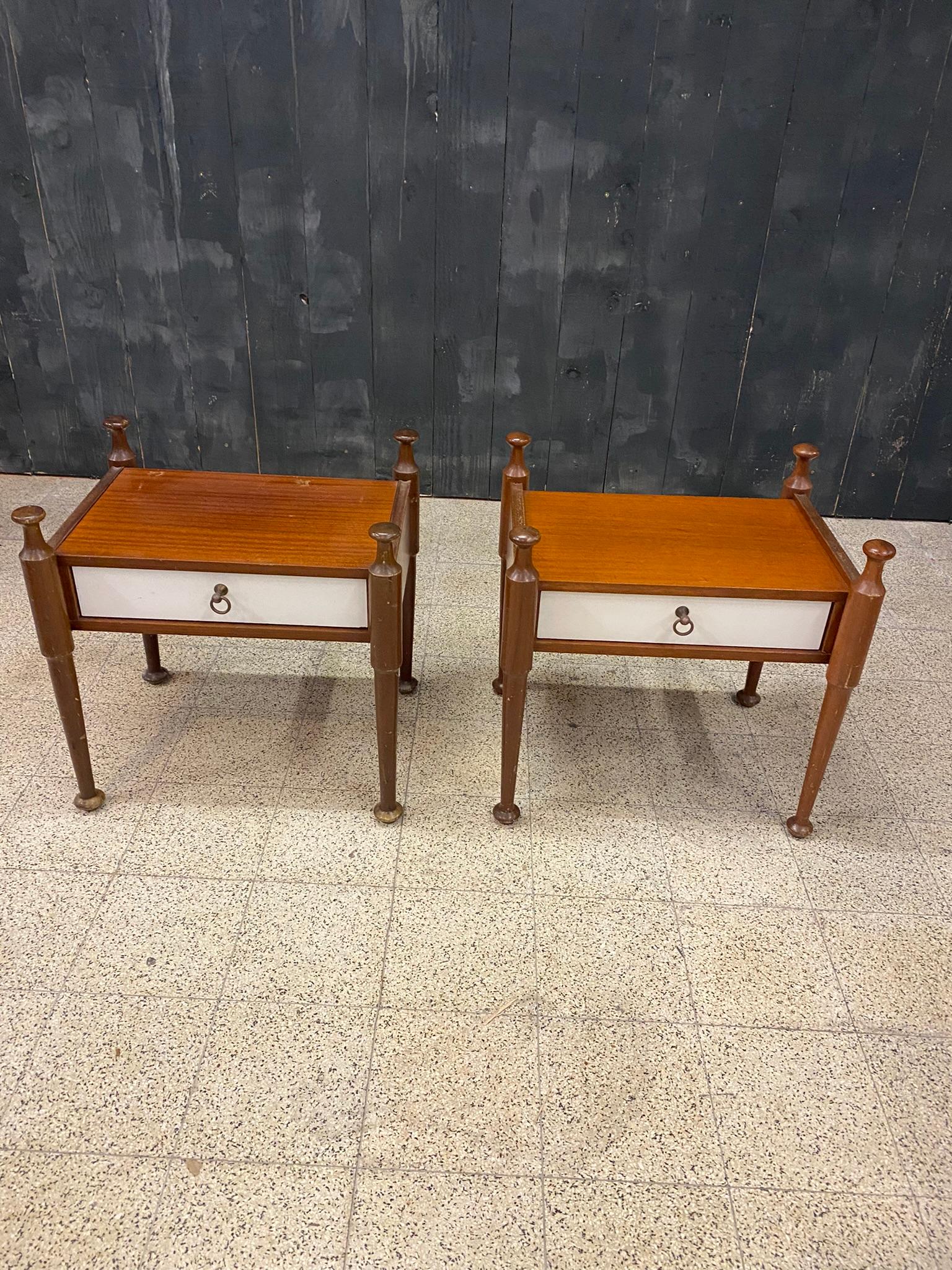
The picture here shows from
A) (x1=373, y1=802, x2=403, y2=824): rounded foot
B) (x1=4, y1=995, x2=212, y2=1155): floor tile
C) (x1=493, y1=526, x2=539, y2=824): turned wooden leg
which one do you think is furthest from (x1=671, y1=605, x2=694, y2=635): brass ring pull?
(x1=4, y1=995, x2=212, y2=1155): floor tile

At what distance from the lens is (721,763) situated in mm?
2258

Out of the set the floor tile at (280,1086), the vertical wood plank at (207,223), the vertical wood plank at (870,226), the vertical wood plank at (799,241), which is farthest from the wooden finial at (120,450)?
the vertical wood plank at (870,226)

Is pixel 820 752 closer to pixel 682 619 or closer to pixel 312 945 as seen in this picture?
pixel 682 619

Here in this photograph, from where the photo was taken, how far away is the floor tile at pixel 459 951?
66.5 inches

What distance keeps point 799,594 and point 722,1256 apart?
1.05 metres

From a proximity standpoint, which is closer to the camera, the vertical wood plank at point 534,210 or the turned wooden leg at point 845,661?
the turned wooden leg at point 845,661

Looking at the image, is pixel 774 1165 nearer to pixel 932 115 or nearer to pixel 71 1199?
pixel 71 1199

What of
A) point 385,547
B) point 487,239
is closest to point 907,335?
point 487,239

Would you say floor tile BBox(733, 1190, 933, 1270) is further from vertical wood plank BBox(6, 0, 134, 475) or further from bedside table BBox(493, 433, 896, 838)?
vertical wood plank BBox(6, 0, 134, 475)

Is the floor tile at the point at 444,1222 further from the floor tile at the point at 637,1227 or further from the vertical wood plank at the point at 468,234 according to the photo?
the vertical wood plank at the point at 468,234

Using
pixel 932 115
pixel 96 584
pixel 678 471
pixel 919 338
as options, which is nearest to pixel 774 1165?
pixel 96 584

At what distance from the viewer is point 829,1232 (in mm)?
1381

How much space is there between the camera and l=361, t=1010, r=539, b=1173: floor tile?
1.45m

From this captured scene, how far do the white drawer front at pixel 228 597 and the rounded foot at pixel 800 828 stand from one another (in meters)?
0.97
